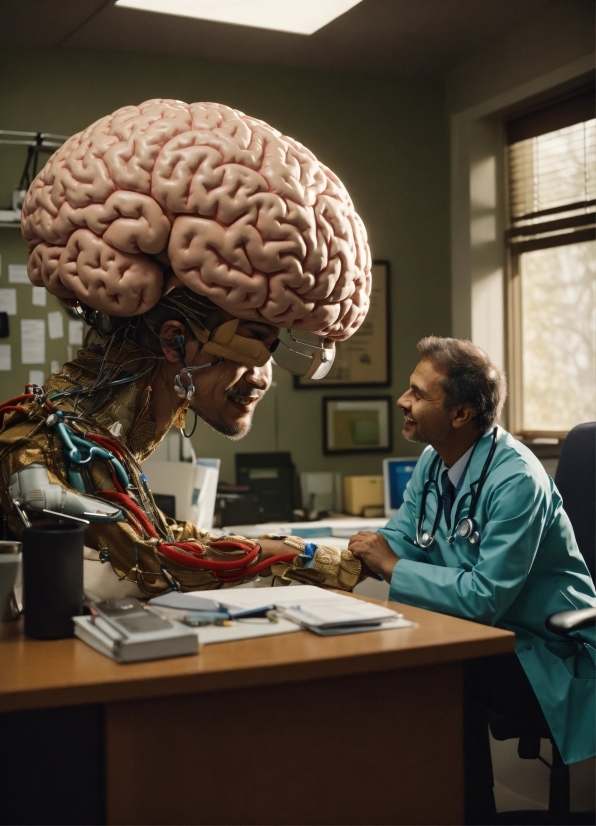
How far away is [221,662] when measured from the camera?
1.15 meters

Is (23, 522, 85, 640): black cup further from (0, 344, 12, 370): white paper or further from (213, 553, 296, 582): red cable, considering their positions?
(0, 344, 12, 370): white paper

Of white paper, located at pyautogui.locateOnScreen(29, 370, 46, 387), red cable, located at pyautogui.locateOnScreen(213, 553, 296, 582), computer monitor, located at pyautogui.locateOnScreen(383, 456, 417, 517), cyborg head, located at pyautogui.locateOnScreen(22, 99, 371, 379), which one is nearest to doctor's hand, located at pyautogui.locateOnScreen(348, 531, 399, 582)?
red cable, located at pyautogui.locateOnScreen(213, 553, 296, 582)

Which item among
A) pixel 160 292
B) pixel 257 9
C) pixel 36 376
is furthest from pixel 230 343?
pixel 36 376

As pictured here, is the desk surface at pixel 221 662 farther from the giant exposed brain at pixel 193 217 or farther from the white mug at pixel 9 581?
the giant exposed brain at pixel 193 217

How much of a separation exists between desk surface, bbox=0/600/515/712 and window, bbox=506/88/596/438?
2.72m

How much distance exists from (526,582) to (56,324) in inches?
99.0

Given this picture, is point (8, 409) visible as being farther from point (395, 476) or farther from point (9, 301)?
point (395, 476)

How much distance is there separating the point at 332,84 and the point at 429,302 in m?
1.10

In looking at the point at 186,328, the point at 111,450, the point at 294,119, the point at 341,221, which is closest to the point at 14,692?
the point at 111,450

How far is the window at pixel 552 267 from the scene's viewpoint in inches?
150

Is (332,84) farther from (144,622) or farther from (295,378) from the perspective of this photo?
(144,622)

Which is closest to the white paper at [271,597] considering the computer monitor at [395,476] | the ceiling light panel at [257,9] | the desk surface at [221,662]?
the desk surface at [221,662]

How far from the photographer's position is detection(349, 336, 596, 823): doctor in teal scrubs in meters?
1.87

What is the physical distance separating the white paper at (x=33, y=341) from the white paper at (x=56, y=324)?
28 millimetres
